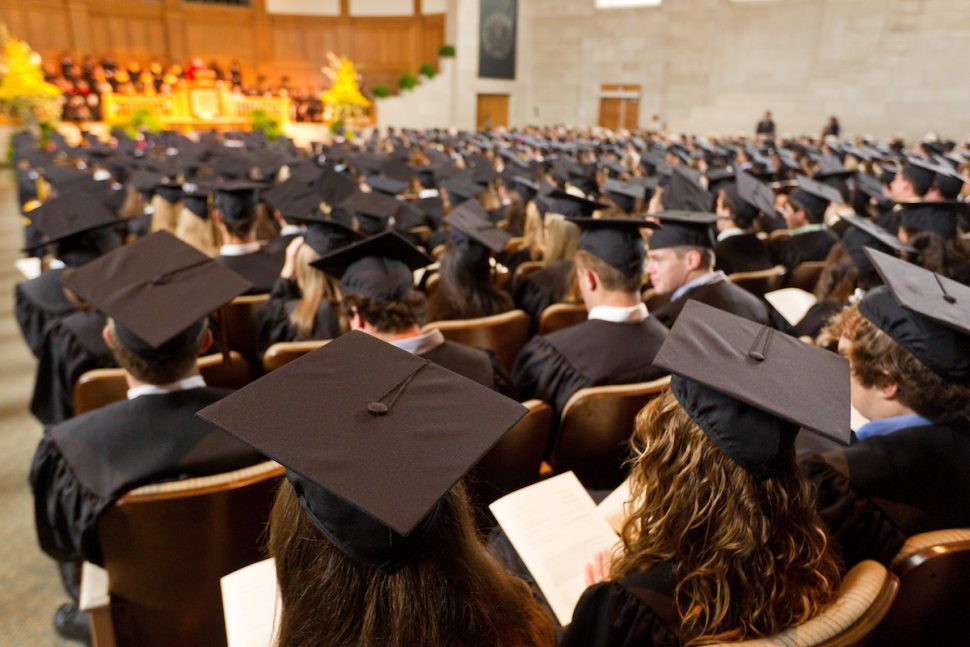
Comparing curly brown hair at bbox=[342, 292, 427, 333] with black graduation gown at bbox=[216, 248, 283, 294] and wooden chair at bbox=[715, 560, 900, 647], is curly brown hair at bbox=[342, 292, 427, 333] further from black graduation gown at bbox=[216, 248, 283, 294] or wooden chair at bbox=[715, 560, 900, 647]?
black graduation gown at bbox=[216, 248, 283, 294]

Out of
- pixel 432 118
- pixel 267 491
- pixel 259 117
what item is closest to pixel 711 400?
pixel 267 491

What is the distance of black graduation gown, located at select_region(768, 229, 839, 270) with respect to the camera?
518cm

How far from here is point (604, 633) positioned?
3.91 ft

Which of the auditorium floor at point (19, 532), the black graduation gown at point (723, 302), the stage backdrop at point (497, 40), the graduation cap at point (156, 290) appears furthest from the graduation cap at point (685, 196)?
the stage backdrop at point (497, 40)

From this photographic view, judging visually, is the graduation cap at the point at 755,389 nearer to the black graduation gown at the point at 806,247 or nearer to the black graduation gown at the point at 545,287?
the black graduation gown at the point at 545,287

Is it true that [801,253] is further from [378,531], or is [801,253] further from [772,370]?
[378,531]

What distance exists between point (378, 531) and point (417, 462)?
15 centimetres

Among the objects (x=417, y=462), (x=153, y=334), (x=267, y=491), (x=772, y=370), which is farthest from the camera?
(x=153, y=334)

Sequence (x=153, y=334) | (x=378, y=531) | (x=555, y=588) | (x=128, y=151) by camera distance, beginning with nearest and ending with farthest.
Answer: (x=378, y=531) → (x=555, y=588) → (x=153, y=334) → (x=128, y=151)

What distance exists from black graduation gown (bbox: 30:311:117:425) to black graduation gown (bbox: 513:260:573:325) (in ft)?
7.92

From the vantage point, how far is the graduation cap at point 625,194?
5.57 meters

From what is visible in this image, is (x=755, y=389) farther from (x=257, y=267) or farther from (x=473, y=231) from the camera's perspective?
(x=257, y=267)

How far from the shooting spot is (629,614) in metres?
1.18

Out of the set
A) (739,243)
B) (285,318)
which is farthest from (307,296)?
(739,243)
